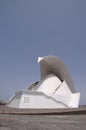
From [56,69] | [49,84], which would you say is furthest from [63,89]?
[56,69]

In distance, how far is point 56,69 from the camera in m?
21.2

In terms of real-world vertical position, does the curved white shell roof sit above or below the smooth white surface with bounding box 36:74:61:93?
above

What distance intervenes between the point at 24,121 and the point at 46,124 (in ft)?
4.46

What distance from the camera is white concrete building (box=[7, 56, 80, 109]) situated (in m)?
15.4

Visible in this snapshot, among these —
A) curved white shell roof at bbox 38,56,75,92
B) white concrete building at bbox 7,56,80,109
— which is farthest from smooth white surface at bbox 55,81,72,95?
curved white shell roof at bbox 38,56,75,92


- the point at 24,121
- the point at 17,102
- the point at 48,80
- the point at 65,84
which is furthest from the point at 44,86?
the point at 24,121

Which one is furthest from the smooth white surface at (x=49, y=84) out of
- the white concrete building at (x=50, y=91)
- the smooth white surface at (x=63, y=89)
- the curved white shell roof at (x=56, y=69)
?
the curved white shell roof at (x=56, y=69)

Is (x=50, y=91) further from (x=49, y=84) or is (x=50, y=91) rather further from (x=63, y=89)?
(x=63, y=89)

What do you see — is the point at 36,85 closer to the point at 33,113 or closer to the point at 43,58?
the point at 43,58

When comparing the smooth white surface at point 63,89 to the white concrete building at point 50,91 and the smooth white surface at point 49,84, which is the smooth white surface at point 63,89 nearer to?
the white concrete building at point 50,91

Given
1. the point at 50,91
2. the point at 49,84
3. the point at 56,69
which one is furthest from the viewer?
the point at 56,69

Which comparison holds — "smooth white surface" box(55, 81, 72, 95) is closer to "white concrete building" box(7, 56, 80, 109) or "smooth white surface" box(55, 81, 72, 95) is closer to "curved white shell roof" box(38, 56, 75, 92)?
"white concrete building" box(7, 56, 80, 109)

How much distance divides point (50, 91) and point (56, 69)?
3.28 meters

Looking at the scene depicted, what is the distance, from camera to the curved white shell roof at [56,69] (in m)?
20.4
